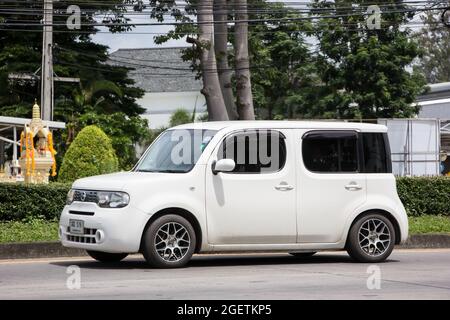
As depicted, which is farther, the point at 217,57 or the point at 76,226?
the point at 217,57

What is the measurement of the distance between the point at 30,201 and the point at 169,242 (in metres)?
6.98

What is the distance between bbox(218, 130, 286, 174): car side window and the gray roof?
68291 millimetres

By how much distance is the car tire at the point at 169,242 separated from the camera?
484 inches

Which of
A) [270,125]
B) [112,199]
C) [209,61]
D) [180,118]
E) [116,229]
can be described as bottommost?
[116,229]

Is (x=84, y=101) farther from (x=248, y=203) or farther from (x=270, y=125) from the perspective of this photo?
(x=248, y=203)

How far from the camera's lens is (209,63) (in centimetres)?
2670

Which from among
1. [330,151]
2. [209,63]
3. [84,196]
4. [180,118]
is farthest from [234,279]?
[180,118]

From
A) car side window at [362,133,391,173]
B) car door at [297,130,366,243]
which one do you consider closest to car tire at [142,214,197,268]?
car door at [297,130,366,243]

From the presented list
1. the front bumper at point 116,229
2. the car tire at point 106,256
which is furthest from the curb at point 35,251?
the front bumper at point 116,229

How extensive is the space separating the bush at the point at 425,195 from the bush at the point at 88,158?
22.9 feet

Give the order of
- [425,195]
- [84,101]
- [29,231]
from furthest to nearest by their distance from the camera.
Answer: [84,101], [425,195], [29,231]

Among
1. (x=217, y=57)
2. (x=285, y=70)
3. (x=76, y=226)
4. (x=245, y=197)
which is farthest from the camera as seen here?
(x=285, y=70)

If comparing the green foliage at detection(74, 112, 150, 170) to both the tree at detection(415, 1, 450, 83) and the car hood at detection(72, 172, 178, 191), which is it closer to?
the car hood at detection(72, 172, 178, 191)
